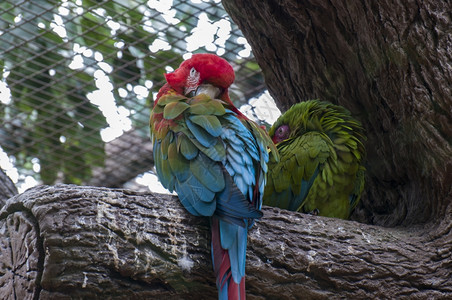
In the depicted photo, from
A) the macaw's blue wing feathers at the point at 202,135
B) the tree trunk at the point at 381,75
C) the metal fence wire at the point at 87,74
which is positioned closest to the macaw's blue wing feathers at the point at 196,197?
the macaw's blue wing feathers at the point at 202,135

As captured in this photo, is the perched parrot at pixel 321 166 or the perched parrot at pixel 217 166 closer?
the perched parrot at pixel 217 166

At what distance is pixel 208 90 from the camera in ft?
7.25

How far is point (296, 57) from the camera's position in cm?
254

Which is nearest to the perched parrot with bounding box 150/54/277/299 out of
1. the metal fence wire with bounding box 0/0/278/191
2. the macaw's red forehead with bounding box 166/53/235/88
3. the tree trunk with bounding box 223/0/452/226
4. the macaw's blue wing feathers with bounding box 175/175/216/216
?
the macaw's blue wing feathers with bounding box 175/175/216/216

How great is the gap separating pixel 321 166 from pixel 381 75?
0.45 meters

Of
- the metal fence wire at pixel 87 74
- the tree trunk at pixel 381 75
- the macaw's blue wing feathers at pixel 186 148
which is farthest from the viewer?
the metal fence wire at pixel 87 74

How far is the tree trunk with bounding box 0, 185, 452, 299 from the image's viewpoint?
4.89 ft

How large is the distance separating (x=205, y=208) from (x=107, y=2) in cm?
209

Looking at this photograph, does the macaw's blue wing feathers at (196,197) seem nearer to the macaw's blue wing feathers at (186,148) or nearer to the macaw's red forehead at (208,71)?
the macaw's blue wing feathers at (186,148)

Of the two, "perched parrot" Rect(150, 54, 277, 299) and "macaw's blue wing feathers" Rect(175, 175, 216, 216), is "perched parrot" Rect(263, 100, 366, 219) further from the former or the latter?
"macaw's blue wing feathers" Rect(175, 175, 216, 216)

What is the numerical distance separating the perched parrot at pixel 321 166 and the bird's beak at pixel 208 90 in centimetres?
37

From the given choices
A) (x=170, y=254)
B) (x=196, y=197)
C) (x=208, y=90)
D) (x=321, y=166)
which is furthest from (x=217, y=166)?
(x=321, y=166)

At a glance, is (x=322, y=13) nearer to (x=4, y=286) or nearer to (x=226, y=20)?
(x=226, y=20)

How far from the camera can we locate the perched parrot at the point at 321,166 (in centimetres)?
227
